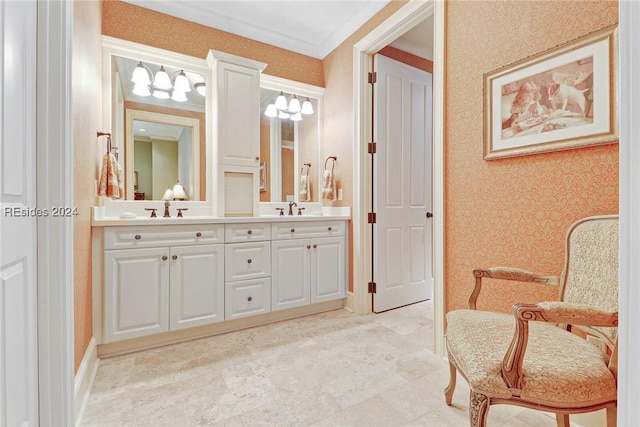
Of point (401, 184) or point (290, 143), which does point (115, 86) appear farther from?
point (401, 184)

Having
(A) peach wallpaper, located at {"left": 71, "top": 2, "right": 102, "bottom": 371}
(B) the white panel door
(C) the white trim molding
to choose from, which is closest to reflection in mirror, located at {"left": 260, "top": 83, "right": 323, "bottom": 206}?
(A) peach wallpaper, located at {"left": 71, "top": 2, "right": 102, "bottom": 371}

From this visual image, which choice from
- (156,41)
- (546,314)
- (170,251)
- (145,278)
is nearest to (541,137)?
(546,314)

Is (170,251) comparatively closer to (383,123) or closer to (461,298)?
(461,298)

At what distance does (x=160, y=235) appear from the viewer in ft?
6.79

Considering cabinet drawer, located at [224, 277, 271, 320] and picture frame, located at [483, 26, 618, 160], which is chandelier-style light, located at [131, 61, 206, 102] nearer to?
cabinet drawer, located at [224, 277, 271, 320]

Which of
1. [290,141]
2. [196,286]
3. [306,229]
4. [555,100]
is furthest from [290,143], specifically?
[555,100]

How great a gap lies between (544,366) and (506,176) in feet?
3.27

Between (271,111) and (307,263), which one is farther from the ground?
(271,111)

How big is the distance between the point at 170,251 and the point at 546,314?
2.13 meters

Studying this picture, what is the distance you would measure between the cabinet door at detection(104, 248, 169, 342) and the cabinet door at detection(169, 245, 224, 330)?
58mm

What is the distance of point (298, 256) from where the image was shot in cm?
265

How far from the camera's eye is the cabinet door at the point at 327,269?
2744 millimetres

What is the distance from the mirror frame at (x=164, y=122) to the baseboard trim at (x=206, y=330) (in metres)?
1.14

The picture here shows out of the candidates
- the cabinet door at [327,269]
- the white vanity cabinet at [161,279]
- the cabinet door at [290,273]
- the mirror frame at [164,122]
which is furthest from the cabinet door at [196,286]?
the cabinet door at [327,269]
